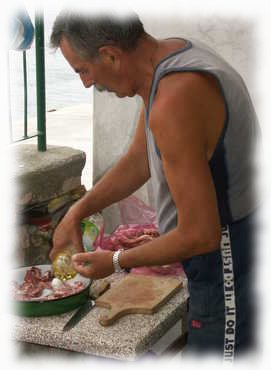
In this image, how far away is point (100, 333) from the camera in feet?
7.10

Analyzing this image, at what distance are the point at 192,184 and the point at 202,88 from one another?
0.80ft

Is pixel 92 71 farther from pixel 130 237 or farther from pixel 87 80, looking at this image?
pixel 130 237

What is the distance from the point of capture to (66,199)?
3051 millimetres

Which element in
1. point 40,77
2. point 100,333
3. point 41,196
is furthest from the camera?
point 40,77

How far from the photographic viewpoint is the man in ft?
5.55

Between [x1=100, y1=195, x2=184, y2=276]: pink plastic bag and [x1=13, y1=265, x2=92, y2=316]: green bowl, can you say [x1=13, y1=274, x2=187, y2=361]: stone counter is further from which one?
[x1=100, y1=195, x2=184, y2=276]: pink plastic bag

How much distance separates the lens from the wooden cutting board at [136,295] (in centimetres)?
228

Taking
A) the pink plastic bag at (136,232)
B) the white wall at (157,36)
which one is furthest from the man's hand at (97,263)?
the white wall at (157,36)

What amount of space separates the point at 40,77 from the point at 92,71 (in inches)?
48.0

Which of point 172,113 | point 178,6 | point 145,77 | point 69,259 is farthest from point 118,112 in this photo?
point 172,113

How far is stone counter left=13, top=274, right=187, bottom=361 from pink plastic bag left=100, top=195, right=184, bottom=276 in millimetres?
318

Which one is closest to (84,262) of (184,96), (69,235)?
(69,235)

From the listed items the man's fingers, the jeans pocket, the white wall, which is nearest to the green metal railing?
the white wall

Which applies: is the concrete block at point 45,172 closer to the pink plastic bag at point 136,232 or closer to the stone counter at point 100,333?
the pink plastic bag at point 136,232
